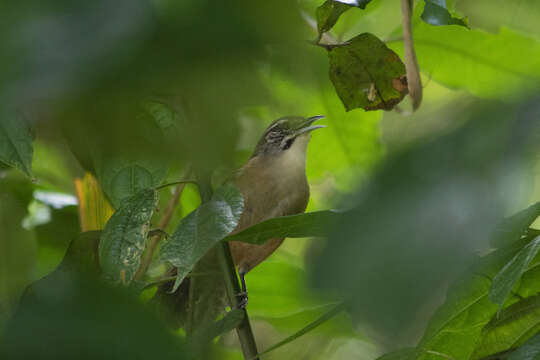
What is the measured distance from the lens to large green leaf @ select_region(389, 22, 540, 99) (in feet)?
4.30

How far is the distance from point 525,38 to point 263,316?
0.75 m

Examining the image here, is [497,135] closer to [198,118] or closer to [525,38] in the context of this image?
[198,118]

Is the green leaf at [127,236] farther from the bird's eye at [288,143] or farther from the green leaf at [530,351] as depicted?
the bird's eye at [288,143]

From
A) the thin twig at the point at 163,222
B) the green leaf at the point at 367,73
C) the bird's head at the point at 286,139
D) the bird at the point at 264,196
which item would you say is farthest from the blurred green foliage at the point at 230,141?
the bird's head at the point at 286,139

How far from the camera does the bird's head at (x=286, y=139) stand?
60.9 inches

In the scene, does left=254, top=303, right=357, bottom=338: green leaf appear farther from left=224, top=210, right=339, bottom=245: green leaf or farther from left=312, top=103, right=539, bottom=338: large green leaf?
left=312, top=103, right=539, bottom=338: large green leaf

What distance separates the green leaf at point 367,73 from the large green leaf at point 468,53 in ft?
0.88

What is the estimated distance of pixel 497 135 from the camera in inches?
6.4

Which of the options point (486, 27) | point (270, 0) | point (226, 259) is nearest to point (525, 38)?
point (486, 27)

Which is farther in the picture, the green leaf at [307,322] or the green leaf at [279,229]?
the green leaf at [307,322]

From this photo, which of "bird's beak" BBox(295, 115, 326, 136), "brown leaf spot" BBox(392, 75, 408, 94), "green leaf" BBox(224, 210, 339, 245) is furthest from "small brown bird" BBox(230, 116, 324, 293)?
"green leaf" BBox(224, 210, 339, 245)

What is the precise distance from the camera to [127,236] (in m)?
0.79

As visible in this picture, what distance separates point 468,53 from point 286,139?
1.61 ft

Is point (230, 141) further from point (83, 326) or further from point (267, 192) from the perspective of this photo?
point (267, 192)
